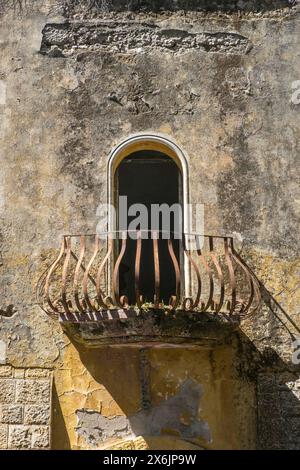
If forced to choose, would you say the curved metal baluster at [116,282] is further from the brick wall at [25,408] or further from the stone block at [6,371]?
the stone block at [6,371]

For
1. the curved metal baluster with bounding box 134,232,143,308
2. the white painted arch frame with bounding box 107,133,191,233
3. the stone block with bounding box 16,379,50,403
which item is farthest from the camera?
the white painted arch frame with bounding box 107,133,191,233

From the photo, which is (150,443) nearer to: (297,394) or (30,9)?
(297,394)

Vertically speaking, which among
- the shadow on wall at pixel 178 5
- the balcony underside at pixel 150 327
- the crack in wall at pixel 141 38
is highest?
the shadow on wall at pixel 178 5

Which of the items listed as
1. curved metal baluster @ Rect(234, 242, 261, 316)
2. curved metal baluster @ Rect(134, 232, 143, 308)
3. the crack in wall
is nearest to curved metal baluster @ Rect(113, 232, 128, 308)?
curved metal baluster @ Rect(134, 232, 143, 308)

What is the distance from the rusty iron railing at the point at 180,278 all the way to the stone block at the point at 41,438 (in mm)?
1212

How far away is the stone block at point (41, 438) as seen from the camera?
10273 mm

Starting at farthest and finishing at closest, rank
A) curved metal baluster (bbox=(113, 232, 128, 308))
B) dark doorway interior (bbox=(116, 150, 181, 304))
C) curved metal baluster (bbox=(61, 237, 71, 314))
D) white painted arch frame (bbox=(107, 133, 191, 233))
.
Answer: dark doorway interior (bbox=(116, 150, 181, 304)) → white painted arch frame (bbox=(107, 133, 191, 233)) → curved metal baluster (bbox=(61, 237, 71, 314)) → curved metal baluster (bbox=(113, 232, 128, 308))

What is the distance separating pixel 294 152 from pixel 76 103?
255 centimetres

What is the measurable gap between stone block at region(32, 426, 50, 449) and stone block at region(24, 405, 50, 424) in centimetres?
10

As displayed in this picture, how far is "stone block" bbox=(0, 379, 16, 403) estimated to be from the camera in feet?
34.2

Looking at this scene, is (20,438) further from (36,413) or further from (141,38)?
(141,38)

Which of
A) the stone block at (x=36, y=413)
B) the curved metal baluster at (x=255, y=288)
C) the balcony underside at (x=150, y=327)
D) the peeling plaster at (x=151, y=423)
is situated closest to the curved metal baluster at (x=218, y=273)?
the balcony underside at (x=150, y=327)

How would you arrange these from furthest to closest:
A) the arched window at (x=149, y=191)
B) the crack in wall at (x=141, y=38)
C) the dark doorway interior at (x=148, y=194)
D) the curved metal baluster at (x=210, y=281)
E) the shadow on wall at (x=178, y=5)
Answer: the dark doorway interior at (x=148, y=194)
the shadow on wall at (x=178, y=5)
the crack in wall at (x=141, y=38)
the arched window at (x=149, y=191)
the curved metal baluster at (x=210, y=281)

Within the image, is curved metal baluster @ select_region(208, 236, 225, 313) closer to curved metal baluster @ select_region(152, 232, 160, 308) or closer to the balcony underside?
the balcony underside
